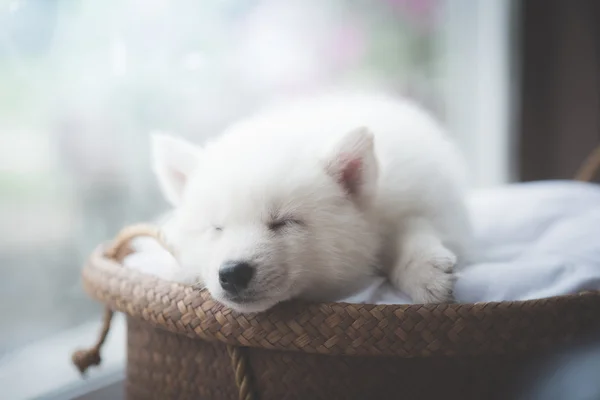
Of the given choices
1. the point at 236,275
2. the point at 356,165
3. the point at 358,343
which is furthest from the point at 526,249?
the point at 236,275

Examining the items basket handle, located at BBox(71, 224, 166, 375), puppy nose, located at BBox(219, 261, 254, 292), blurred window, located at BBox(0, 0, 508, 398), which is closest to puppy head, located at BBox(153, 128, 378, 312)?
puppy nose, located at BBox(219, 261, 254, 292)

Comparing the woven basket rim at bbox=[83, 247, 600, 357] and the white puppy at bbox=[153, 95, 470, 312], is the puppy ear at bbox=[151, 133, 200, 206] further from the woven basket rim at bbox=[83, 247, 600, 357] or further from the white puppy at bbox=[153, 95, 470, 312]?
the woven basket rim at bbox=[83, 247, 600, 357]

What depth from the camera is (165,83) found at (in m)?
1.87

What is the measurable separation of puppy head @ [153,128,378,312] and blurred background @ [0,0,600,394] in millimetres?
631

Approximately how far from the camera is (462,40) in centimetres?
301

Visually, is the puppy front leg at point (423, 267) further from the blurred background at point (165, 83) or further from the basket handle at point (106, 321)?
the blurred background at point (165, 83)

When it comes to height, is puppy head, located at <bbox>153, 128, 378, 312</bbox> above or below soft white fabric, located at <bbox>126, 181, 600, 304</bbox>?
above

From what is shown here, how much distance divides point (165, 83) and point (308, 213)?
0.99 metres

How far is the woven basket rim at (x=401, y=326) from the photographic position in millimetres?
951

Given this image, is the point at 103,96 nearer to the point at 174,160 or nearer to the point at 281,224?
the point at 174,160

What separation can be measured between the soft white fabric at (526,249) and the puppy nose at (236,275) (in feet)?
0.70

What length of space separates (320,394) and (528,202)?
1.02m

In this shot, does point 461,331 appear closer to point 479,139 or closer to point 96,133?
point 96,133

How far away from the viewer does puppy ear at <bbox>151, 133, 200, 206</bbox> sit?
1.27 metres
